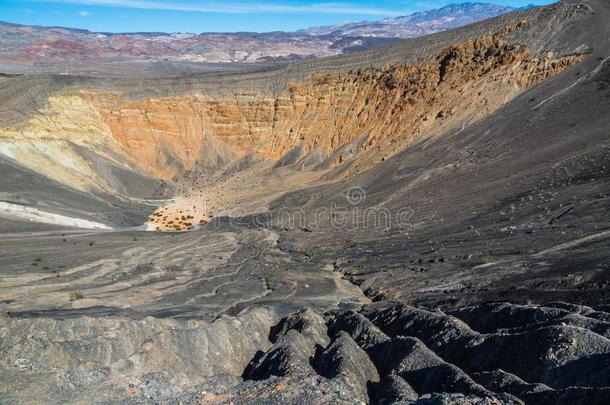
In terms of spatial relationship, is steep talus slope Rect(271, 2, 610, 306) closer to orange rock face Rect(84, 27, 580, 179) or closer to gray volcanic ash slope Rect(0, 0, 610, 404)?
gray volcanic ash slope Rect(0, 0, 610, 404)

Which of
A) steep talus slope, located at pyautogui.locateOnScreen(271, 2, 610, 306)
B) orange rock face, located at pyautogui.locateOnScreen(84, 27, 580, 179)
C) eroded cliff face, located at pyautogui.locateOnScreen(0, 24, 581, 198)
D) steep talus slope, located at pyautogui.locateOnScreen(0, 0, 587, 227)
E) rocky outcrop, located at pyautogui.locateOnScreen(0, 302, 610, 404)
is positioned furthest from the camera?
steep talus slope, located at pyautogui.locateOnScreen(0, 0, 587, 227)

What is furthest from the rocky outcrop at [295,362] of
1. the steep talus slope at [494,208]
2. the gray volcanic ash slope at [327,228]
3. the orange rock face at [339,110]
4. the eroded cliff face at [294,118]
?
the orange rock face at [339,110]

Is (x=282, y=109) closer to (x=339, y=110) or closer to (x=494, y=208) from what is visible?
(x=339, y=110)

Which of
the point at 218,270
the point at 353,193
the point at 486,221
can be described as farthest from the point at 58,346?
the point at 353,193

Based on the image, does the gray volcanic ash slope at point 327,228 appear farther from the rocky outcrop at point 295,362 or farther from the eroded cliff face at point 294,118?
the eroded cliff face at point 294,118

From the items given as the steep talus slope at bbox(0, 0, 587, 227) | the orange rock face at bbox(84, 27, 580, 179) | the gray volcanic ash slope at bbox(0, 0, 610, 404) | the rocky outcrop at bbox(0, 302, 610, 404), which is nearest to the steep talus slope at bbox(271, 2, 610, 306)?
the gray volcanic ash slope at bbox(0, 0, 610, 404)

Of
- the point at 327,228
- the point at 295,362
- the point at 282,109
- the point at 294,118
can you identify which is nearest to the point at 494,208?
the point at 327,228
